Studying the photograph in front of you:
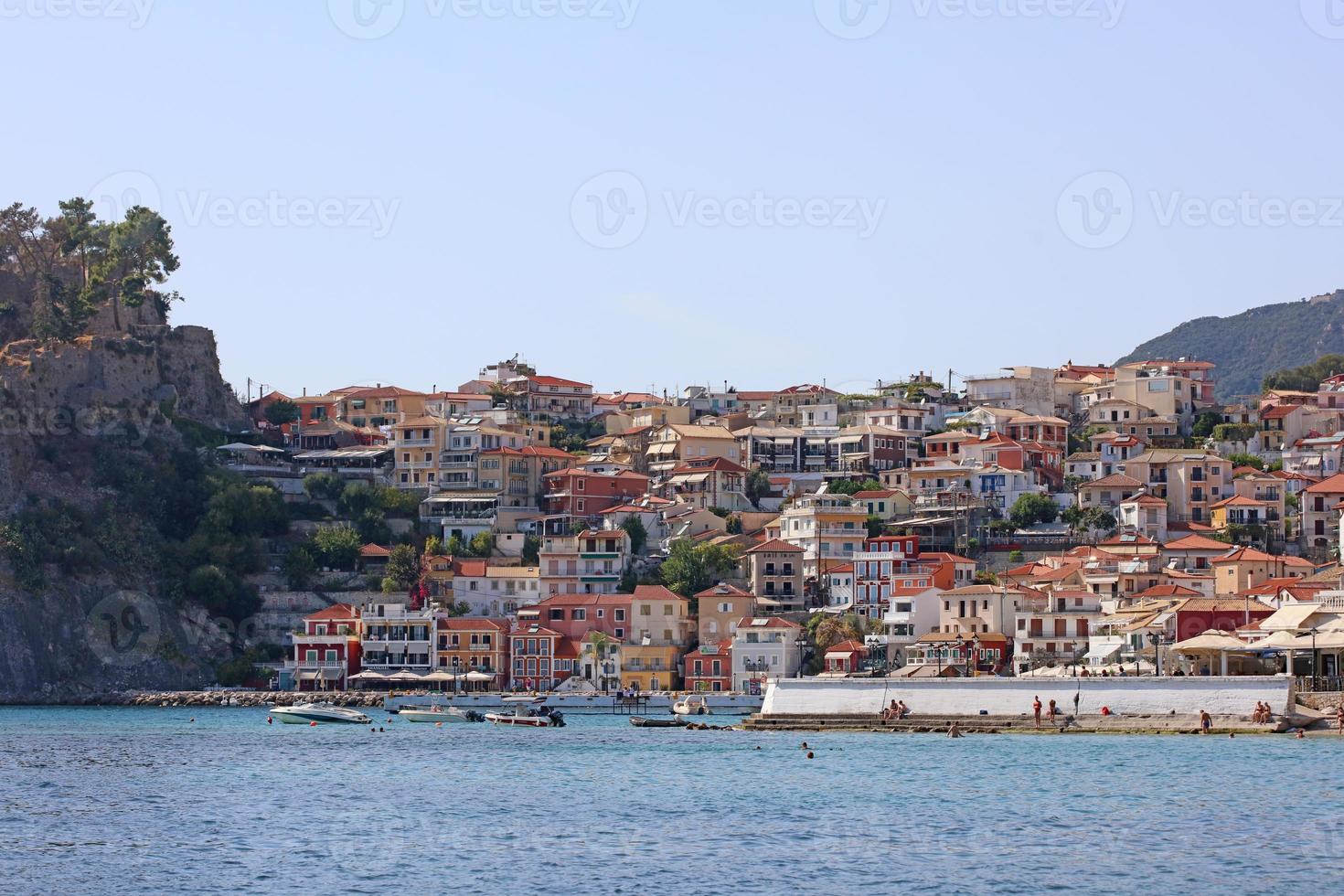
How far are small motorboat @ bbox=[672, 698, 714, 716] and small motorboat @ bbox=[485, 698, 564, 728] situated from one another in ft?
15.7

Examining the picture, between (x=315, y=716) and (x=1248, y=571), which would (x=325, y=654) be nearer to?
(x=315, y=716)

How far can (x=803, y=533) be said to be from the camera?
106500 millimetres

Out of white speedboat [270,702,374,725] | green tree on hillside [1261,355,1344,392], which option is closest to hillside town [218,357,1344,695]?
white speedboat [270,702,374,725]

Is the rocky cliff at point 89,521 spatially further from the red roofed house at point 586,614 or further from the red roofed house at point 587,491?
the red roofed house at point 587,491

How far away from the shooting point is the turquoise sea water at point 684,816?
38.0 meters

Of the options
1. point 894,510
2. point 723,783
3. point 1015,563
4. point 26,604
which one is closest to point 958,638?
point 1015,563

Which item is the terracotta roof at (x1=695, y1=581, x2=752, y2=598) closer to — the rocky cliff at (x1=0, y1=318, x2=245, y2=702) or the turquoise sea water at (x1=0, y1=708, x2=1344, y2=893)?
the rocky cliff at (x1=0, y1=318, x2=245, y2=702)

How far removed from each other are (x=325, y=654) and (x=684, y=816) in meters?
54.5

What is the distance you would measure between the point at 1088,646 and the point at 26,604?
159 feet

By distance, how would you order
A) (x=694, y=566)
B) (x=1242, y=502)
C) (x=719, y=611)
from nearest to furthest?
(x=719, y=611) → (x=694, y=566) → (x=1242, y=502)

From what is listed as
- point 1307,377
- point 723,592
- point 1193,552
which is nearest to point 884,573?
point 723,592

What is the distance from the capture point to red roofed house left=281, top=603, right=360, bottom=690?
9862 cm

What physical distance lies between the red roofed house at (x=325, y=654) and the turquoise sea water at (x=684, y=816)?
91.5 feet

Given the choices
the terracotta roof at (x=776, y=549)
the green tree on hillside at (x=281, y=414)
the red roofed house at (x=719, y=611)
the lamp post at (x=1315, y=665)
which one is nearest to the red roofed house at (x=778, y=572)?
the terracotta roof at (x=776, y=549)
